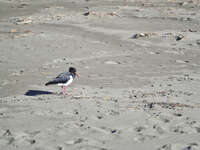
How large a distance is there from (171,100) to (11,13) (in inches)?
989

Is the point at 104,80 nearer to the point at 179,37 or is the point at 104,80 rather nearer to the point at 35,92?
the point at 35,92

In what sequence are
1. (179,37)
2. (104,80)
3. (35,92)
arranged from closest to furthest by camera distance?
(35,92)
(104,80)
(179,37)

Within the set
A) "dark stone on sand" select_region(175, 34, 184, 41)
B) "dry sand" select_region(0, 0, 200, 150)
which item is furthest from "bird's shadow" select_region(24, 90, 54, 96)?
"dark stone on sand" select_region(175, 34, 184, 41)

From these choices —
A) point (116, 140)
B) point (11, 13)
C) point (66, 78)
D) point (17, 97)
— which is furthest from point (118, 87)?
point (11, 13)

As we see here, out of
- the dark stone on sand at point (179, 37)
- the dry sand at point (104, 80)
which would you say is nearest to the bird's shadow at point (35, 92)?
the dry sand at point (104, 80)

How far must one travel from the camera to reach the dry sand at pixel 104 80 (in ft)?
23.5

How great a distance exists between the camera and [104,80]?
13383 mm

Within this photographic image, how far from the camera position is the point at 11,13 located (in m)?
33.0

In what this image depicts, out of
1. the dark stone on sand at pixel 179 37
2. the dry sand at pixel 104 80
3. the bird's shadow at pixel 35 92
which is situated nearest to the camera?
the dry sand at pixel 104 80

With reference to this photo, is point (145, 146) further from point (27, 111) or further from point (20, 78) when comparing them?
point (20, 78)

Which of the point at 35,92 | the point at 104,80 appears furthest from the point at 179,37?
the point at 35,92

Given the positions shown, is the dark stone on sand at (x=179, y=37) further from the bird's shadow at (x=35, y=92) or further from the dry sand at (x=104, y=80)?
the bird's shadow at (x=35, y=92)

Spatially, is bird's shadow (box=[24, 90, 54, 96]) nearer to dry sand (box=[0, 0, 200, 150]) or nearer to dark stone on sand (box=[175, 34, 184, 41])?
dry sand (box=[0, 0, 200, 150])

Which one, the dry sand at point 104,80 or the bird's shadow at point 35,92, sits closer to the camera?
the dry sand at point 104,80
